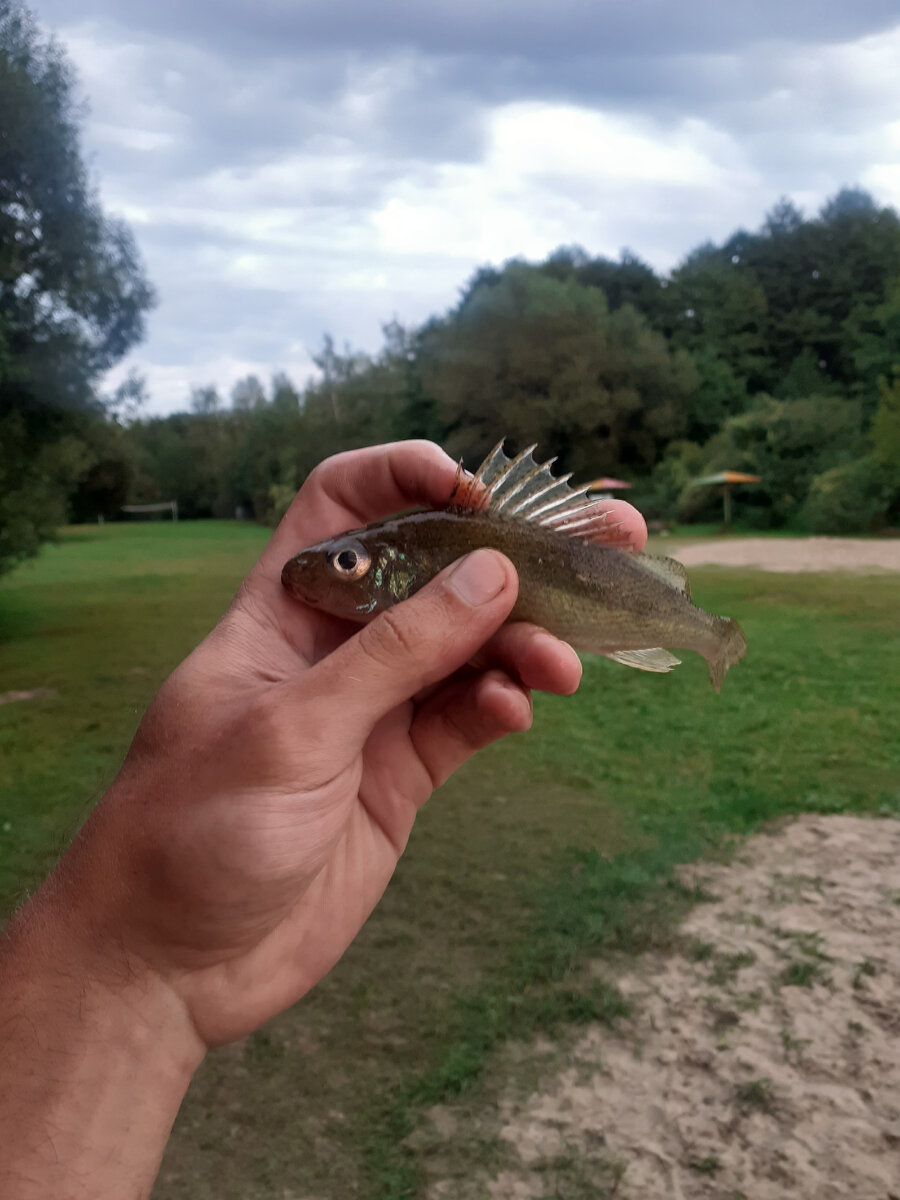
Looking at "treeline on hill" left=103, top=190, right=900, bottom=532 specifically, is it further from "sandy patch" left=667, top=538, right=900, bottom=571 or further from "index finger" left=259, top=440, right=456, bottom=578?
"index finger" left=259, top=440, right=456, bottom=578

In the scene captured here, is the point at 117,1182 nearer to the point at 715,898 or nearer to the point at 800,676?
the point at 715,898

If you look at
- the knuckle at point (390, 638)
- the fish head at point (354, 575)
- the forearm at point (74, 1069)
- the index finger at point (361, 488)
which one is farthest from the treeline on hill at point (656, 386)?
the forearm at point (74, 1069)

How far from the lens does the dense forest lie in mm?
2623

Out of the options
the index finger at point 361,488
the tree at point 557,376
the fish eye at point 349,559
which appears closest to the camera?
the fish eye at point 349,559

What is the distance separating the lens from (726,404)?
3068 mm

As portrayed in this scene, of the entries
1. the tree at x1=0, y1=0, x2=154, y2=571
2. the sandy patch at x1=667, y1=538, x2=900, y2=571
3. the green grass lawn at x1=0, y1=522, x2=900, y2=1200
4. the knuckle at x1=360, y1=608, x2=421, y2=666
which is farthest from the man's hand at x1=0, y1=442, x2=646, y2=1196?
the tree at x1=0, y1=0, x2=154, y2=571

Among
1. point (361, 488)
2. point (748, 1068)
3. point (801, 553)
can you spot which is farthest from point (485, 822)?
point (361, 488)

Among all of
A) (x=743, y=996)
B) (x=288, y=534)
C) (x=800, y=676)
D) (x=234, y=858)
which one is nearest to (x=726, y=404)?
(x=800, y=676)

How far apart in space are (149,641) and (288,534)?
2.70 meters

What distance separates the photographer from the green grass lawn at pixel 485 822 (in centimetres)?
159

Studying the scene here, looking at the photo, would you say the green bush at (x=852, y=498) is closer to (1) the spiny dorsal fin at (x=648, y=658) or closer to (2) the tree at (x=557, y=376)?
(2) the tree at (x=557, y=376)

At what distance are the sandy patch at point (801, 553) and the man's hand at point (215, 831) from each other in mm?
2024

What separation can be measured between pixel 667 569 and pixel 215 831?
540 mm

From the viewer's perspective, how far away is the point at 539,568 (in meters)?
0.89
